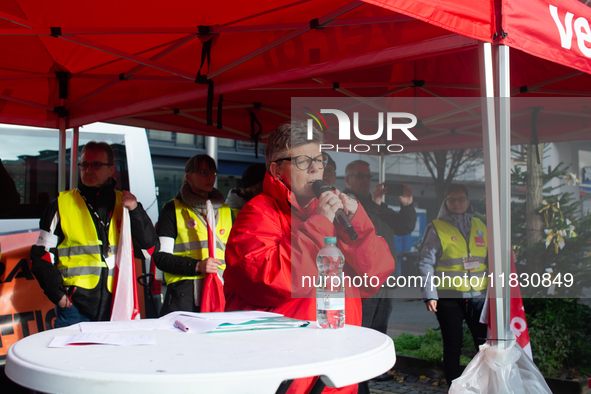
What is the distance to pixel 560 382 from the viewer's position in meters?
3.85

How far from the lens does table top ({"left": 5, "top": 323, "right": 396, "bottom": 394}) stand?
1010 mm

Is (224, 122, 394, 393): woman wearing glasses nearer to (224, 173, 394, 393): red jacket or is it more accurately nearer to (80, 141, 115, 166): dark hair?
(224, 173, 394, 393): red jacket

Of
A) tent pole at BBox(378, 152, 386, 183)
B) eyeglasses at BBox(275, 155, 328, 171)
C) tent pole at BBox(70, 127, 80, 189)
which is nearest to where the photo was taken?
eyeglasses at BBox(275, 155, 328, 171)

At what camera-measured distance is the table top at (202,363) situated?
101 centimetres

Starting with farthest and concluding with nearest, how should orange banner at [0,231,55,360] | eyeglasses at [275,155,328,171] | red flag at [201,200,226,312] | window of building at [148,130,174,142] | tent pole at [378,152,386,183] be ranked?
1. window of building at [148,130,174,142]
2. orange banner at [0,231,55,360]
3. red flag at [201,200,226,312]
4. tent pole at [378,152,386,183]
5. eyeglasses at [275,155,328,171]

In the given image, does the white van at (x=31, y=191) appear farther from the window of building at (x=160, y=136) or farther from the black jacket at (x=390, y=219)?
the window of building at (x=160, y=136)

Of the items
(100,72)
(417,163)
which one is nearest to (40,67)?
(100,72)

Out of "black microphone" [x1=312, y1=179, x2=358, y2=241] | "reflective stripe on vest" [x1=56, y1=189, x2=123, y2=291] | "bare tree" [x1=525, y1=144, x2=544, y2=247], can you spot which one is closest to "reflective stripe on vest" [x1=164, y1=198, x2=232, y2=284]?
"reflective stripe on vest" [x1=56, y1=189, x2=123, y2=291]

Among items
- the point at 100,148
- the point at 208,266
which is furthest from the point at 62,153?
the point at 208,266

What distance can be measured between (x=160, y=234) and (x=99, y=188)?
1.61 ft

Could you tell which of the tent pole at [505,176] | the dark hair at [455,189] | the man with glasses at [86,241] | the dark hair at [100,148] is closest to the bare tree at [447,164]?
the dark hair at [455,189]

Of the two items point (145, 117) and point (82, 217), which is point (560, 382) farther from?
point (145, 117)

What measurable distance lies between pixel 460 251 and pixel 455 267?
120 millimetres

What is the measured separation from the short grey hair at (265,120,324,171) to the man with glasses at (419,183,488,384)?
1.31m
